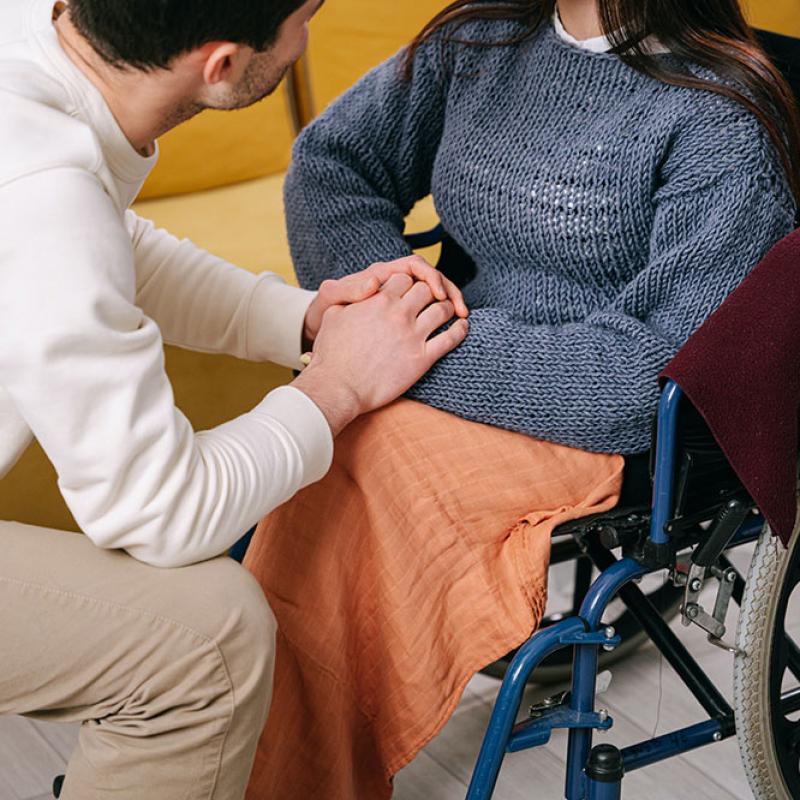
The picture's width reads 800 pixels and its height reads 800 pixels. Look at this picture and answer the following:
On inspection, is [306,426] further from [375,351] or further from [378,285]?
[378,285]

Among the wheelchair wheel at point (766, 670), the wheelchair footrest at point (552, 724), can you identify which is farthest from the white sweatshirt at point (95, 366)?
the wheelchair wheel at point (766, 670)

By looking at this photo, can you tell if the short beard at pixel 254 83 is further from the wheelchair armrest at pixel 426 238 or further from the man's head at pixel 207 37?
the wheelchair armrest at pixel 426 238

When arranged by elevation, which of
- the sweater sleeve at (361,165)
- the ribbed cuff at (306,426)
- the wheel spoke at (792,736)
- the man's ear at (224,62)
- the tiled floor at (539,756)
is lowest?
the tiled floor at (539,756)

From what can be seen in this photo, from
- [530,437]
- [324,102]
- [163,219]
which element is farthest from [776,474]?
[324,102]

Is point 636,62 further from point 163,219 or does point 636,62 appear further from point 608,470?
point 163,219

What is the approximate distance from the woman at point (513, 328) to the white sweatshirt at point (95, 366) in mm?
162

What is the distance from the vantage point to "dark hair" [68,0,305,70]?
1086 mm

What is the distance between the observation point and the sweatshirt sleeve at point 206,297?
1491 millimetres

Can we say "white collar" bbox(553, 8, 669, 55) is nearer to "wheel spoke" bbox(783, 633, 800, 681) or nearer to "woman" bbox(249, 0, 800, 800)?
"woman" bbox(249, 0, 800, 800)

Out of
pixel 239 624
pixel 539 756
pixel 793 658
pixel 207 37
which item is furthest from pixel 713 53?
pixel 539 756

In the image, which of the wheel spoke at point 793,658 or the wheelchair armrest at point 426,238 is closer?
the wheel spoke at point 793,658

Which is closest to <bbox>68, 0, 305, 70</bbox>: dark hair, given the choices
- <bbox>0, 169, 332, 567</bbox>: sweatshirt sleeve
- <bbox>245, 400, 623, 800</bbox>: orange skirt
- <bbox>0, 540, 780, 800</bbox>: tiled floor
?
<bbox>0, 169, 332, 567</bbox>: sweatshirt sleeve

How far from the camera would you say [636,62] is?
138 cm

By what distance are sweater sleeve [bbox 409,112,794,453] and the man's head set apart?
35 cm
